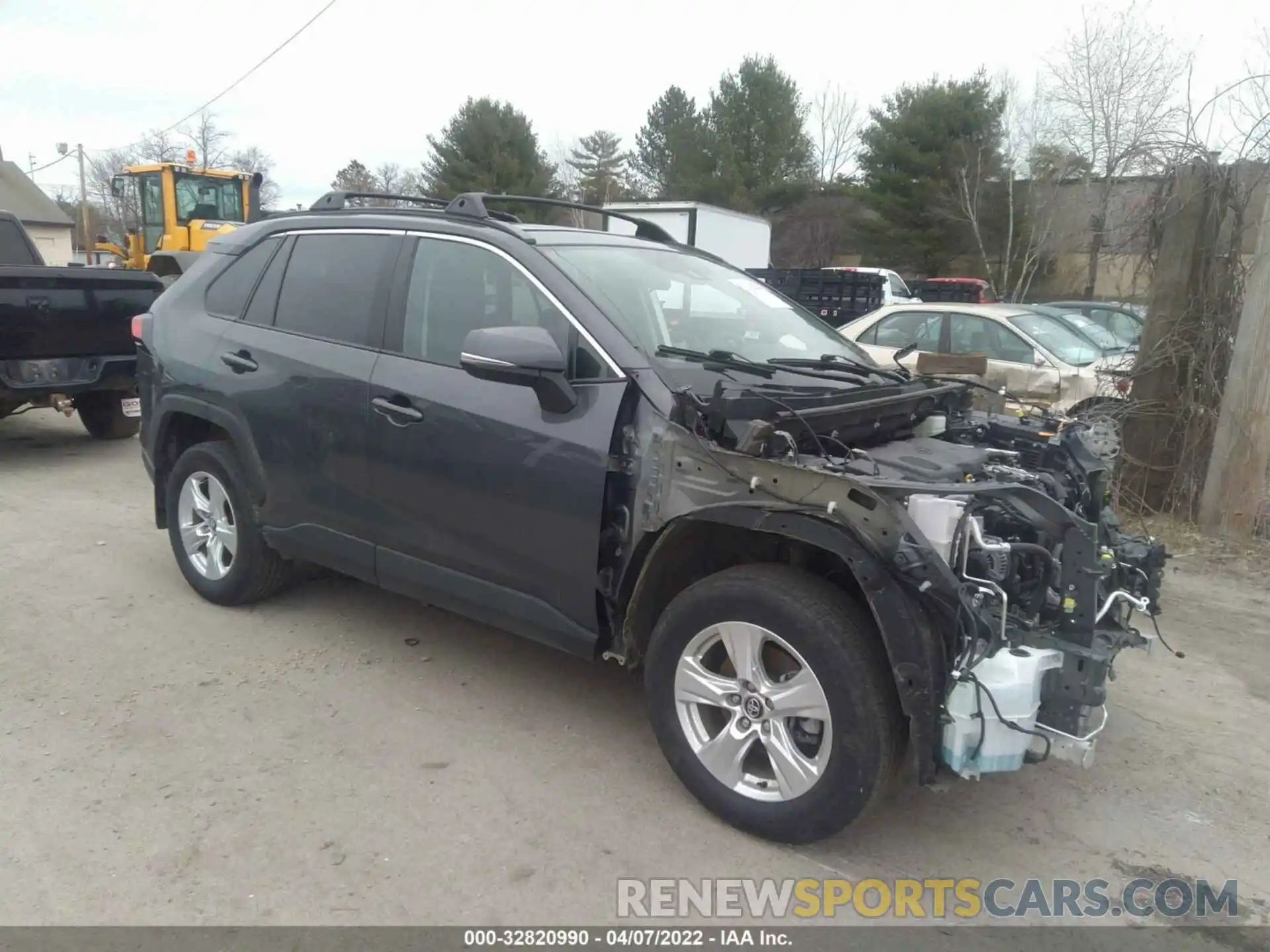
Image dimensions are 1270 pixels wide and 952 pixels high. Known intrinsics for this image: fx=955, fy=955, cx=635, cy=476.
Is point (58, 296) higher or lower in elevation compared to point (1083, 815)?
higher

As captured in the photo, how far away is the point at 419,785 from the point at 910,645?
1801 millimetres

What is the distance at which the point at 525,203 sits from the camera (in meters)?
4.95

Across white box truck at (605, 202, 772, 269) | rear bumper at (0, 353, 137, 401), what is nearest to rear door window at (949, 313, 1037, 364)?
white box truck at (605, 202, 772, 269)

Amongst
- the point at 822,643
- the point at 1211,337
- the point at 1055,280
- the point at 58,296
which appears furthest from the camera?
the point at 1055,280

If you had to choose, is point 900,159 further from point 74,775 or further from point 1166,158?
point 74,775

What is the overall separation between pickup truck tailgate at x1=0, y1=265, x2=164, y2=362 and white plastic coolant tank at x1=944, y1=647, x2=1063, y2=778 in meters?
7.37

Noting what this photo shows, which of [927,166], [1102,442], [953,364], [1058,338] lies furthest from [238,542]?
A: [927,166]

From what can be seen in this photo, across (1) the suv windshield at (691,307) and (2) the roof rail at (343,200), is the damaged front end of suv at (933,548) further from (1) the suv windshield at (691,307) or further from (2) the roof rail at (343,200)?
(2) the roof rail at (343,200)

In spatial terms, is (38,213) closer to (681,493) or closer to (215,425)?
(215,425)

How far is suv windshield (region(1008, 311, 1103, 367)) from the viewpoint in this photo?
941 centimetres

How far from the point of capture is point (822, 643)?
111 inches

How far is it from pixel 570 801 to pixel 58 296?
6.79 metres

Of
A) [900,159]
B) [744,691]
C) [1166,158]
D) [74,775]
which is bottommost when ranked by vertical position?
[74,775]

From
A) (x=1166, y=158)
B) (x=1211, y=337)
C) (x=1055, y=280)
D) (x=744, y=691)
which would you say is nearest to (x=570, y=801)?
(x=744, y=691)
